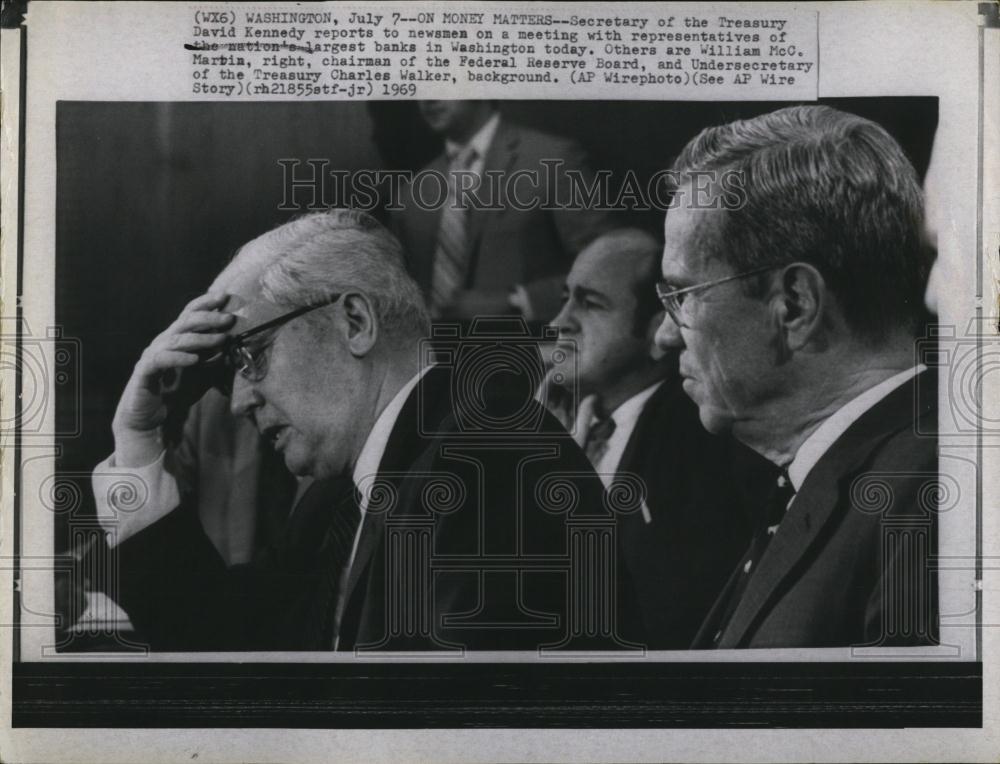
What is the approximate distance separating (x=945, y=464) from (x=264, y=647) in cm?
257

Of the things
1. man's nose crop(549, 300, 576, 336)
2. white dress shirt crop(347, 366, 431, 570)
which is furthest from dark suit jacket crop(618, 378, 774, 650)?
white dress shirt crop(347, 366, 431, 570)

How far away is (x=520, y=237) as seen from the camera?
11.3 feet

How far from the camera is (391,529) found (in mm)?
3412

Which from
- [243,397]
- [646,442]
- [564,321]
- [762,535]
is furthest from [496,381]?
[762,535]

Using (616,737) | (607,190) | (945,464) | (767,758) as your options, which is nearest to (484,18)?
(607,190)

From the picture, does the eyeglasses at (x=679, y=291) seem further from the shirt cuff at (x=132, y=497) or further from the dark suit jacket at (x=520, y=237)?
the shirt cuff at (x=132, y=497)

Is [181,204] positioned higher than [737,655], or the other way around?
[181,204]

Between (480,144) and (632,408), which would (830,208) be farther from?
(480,144)

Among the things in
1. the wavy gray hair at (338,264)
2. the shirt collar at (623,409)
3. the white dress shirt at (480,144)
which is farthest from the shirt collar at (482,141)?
the shirt collar at (623,409)

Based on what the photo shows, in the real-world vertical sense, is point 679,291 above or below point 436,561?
above

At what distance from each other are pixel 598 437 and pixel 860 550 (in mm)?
1020

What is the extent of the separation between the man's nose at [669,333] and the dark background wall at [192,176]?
595 mm

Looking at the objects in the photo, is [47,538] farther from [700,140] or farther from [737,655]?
[700,140]

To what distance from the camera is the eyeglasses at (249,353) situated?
3.45 m
